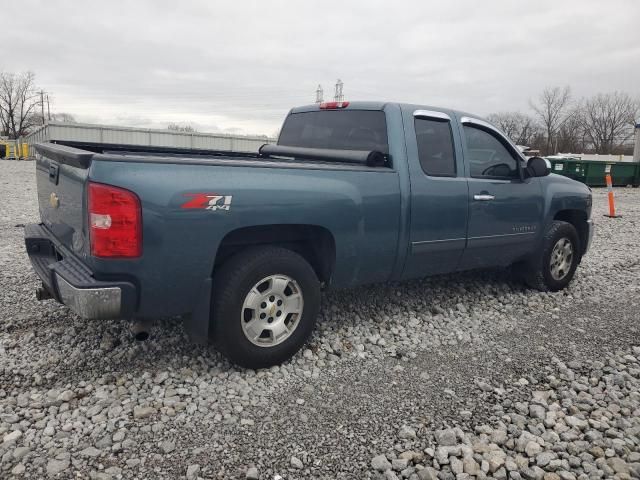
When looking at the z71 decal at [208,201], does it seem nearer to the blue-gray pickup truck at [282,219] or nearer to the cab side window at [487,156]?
the blue-gray pickup truck at [282,219]

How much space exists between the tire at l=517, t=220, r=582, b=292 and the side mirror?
713 millimetres

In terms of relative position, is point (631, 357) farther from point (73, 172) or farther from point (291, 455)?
point (73, 172)

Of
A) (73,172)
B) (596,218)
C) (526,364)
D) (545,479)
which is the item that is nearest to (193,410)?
(73,172)

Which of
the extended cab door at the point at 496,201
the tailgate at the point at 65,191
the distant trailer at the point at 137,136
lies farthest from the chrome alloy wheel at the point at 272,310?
the distant trailer at the point at 137,136

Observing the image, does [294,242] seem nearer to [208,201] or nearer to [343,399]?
[208,201]

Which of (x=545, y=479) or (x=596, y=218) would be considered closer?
(x=545, y=479)

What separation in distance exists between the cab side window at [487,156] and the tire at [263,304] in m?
2.06

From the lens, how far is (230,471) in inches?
97.0

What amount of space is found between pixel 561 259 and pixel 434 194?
2.27 m

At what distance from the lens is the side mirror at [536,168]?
4.88 m

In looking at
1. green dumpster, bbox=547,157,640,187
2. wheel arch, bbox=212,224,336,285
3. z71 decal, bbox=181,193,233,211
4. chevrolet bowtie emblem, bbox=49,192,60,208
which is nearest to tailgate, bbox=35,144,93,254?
chevrolet bowtie emblem, bbox=49,192,60,208

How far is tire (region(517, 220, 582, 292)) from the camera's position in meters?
5.33

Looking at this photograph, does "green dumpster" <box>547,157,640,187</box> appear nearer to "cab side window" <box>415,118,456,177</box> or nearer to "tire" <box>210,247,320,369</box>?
"cab side window" <box>415,118,456,177</box>

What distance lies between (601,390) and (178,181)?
2.97 meters
